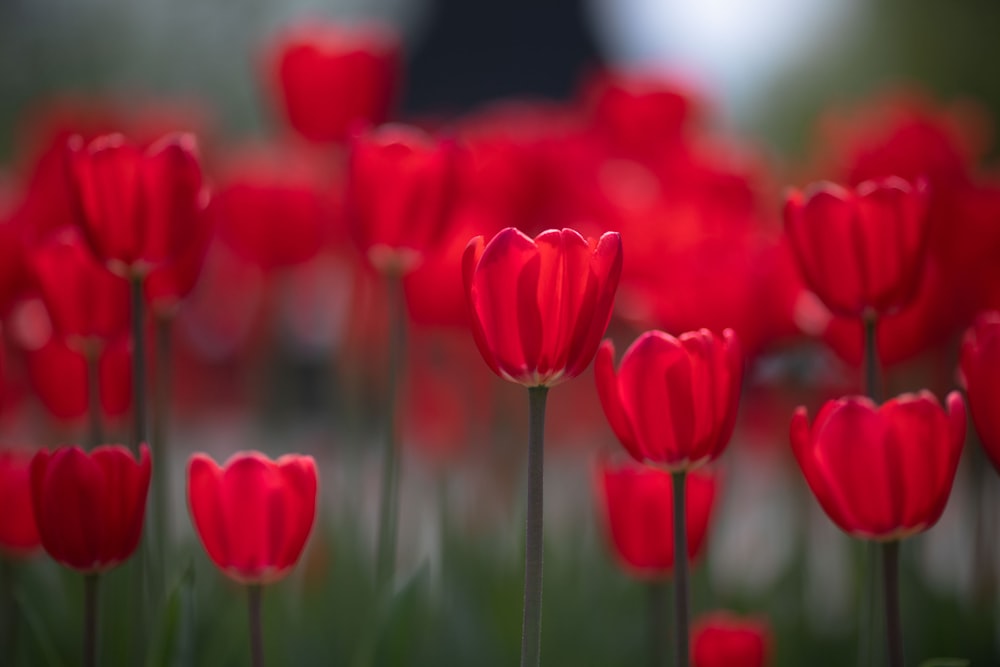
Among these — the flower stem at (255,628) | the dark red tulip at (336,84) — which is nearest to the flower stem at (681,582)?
the flower stem at (255,628)

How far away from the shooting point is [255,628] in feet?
3.04

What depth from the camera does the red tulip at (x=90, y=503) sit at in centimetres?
88

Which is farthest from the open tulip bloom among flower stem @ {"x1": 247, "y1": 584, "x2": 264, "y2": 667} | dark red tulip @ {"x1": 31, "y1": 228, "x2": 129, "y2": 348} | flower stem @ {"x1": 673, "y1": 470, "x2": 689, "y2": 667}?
dark red tulip @ {"x1": 31, "y1": 228, "x2": 129, "y2": 348}

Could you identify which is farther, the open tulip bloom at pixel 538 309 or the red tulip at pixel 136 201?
the red tulip at pixel 136 201

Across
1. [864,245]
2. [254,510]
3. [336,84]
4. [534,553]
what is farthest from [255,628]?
[336,84]

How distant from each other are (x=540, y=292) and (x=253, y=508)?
12.3 inches

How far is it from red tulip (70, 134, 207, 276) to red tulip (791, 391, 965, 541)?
60cm

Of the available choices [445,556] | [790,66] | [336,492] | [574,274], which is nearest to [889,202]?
[574,274]

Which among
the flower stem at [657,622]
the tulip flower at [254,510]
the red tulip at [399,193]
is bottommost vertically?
the flower stem at [657,622]

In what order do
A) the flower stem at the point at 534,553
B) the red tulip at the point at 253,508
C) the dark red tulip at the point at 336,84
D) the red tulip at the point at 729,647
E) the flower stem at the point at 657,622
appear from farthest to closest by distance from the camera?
the dark red tulip at the point at 336,84 → the flower stem at the point at 657,622 → the red tulip at the point at 729,647 → the red tulip at the point at 253,508 → the flower stem at the point at 534,553

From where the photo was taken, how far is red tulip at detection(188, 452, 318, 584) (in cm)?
92

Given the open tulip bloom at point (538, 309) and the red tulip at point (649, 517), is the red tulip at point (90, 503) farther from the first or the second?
the red tulip at point (649, 517)

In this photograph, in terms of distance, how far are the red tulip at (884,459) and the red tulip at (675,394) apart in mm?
65

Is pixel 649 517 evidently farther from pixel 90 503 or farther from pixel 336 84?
pixel 336 84
